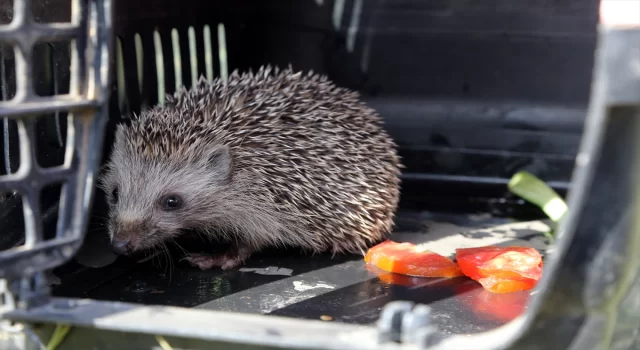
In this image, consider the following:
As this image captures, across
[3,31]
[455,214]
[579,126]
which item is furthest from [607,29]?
[579,126]

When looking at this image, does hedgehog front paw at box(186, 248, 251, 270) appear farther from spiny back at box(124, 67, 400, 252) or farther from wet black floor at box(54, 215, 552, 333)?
spiny back at box(124, 67, 400, 252)

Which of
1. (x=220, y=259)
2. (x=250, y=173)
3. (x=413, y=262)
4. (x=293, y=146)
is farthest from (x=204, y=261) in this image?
(x=413, y=262)

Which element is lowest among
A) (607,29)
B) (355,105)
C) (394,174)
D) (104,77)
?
(394,174)

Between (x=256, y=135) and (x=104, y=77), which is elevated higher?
(x=104, y=77)

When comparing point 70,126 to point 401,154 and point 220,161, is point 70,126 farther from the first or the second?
point 401,154

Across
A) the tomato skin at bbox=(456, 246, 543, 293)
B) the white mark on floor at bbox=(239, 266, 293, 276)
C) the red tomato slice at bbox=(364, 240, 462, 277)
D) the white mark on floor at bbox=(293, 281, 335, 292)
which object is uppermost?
the tomato skin at bbox=(456, 246, 543, 293)

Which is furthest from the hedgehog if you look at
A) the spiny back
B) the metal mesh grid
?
the metal mesh grid

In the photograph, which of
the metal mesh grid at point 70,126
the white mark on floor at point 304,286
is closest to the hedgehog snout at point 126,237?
the white mark on floor at point 304,286

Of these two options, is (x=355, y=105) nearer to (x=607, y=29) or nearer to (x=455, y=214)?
(x=455, y=214)
